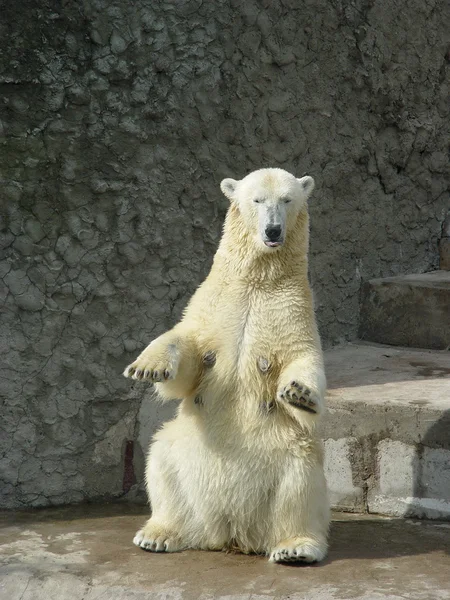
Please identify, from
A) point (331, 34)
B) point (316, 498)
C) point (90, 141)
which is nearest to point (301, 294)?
point (316, 498)

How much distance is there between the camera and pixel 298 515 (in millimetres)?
3434

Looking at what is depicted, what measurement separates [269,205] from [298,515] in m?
1.08

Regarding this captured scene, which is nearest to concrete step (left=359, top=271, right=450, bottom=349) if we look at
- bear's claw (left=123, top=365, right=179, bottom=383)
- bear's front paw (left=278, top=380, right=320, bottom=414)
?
bear's front paw (left=278, top=380, right=320, bottom=414)

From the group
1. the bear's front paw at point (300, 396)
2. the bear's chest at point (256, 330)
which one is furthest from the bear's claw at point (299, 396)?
the bear's chest at point (256, 330)

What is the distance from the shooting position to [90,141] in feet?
14.2

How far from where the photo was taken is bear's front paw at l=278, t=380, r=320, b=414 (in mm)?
3176

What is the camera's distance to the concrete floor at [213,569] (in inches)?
126

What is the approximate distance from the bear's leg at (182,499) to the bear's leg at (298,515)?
8.9 inches

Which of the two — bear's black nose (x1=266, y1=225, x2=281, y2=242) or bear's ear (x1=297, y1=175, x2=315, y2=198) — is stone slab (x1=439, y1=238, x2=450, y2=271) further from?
bear's black nose (x1=266, y1=225, x2=281, y2=242)

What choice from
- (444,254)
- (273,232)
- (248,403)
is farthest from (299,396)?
(444,254)

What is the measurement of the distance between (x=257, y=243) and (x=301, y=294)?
0.24 m

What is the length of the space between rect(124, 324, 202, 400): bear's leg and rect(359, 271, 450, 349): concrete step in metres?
2.20

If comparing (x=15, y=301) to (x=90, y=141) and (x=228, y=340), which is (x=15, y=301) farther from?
(x=228, y=340)

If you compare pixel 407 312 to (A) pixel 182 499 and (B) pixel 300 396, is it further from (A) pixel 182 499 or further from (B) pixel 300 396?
(B) pixel 300 396
